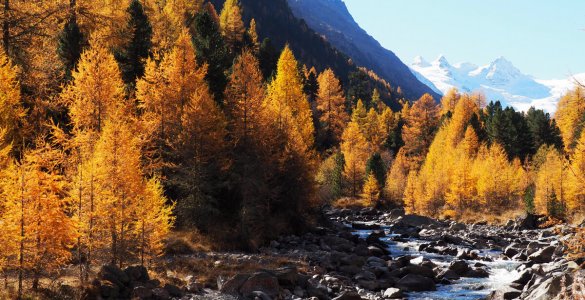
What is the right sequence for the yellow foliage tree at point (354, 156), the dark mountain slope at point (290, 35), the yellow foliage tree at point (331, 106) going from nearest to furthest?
the yellow foliage tree at point (354, 156)
the yellow foliage tree at point (331, 106)
the dark mountain slope at point (290, 35)

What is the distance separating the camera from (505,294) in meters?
24.9

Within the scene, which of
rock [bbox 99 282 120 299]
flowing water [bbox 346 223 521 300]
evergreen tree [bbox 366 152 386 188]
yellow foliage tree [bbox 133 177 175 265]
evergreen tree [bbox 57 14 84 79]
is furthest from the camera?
evergreen tree [bbox 366 152 386 188]

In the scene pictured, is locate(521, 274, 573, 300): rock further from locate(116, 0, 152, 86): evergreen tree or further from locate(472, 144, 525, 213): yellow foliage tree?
locate(472, 144, 525, 213): yellow foliage tree

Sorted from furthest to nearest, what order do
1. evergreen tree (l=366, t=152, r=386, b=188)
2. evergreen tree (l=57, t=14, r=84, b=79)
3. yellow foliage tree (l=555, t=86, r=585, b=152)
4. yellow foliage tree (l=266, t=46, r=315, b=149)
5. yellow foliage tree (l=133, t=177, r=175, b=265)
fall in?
1. yellow foliage tree (l=555, t=86, r=585, b=152)
2. evergreen tree (l=366, t=152, r=386, b=188)
3. yellow foliage tree (l=266, t=46, r=315, b=149)
4. evergreen tree (l=57, t=14, r=84, b=79)
5. yellow foliage tree (l=133, t=177, r=175, b=265)

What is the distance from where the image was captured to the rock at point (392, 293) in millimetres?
26544

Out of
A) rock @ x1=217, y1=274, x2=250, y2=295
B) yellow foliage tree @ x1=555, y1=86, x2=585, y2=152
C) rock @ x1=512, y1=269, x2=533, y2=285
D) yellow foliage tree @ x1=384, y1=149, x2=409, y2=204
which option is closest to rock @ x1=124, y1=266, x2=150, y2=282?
rock @ x1=217, y1=274, x2=250, y2=295

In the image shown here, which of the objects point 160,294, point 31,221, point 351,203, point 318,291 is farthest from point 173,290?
point 351,203

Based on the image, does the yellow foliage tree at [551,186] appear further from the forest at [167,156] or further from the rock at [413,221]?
the rock at [413,221]

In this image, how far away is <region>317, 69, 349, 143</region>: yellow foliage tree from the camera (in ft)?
284

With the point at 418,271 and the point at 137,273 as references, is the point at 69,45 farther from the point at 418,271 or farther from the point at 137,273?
the point at 418,271

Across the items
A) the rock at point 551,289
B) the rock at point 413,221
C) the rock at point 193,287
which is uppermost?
the rock at point 551,289

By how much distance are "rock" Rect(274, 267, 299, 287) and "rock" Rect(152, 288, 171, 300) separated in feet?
22.9

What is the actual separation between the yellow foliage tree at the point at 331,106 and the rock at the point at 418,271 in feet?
183

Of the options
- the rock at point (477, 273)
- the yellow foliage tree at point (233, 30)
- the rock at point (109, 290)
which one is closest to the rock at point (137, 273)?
the rock at point (109, 290)
